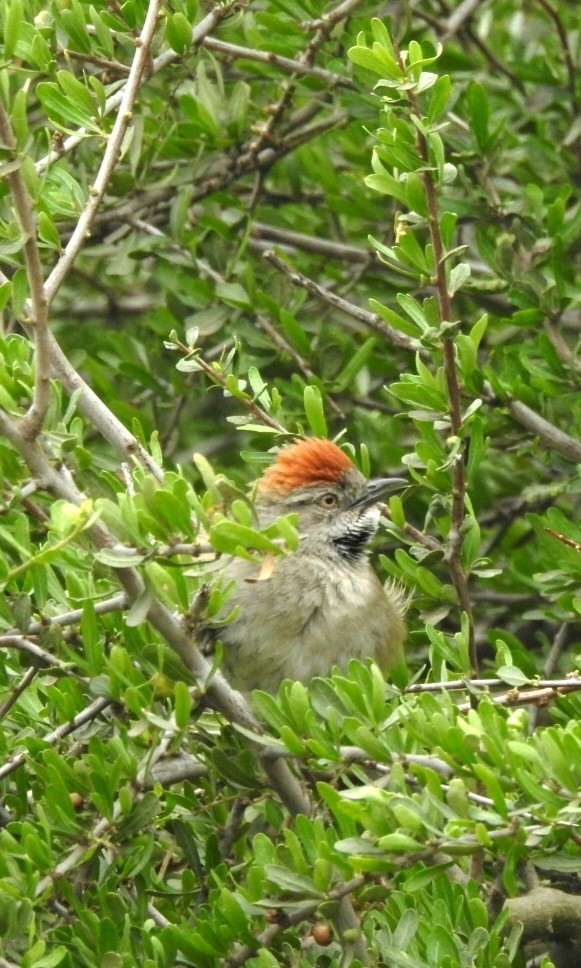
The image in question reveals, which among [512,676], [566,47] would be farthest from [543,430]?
[566,47]

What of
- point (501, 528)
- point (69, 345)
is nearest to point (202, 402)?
point (69, 345)

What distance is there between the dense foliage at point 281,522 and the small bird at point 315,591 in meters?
0.26

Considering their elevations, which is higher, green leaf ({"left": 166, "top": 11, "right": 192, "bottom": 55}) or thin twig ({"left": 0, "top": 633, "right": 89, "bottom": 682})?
green leaf ({"left": 166, "top": 11, "right": 192, "bottom": 55})

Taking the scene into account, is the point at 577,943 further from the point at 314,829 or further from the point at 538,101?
the point at 538,101

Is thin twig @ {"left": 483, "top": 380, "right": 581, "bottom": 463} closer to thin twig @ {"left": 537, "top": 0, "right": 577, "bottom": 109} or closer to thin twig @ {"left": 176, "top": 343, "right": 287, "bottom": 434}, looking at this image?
thin twig @ {"left": 176, "top": 343, "right": 287, "bottom": 434}

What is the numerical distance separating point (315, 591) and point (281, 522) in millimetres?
2163

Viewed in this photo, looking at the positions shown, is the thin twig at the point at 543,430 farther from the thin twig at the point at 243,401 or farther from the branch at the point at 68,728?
the branch at the point at 68,728

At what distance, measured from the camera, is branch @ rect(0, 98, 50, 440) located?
3.26m

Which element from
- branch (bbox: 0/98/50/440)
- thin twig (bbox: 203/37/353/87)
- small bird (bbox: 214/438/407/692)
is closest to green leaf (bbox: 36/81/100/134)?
branch (bbox: 0/98/50/440)

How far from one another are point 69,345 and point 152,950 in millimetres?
4332

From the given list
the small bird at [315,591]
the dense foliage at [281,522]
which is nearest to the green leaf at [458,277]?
the dense foliage at [281,522]

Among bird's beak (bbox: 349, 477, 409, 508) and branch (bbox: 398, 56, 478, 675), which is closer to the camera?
branch (bbox: 398, 56, 478, 675)

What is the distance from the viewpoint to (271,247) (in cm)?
662

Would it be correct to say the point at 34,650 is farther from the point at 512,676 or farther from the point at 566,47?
the point at 566,47
